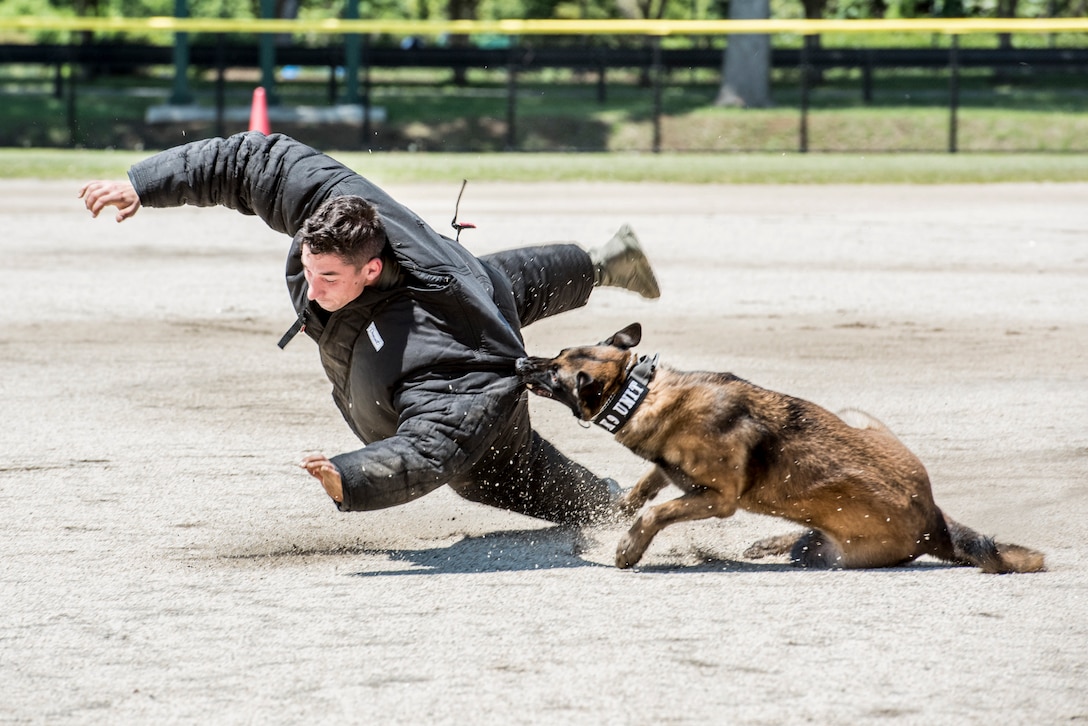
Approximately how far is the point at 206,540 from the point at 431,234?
139 cm

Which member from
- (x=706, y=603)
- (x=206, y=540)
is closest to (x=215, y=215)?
(x=206, y=540)

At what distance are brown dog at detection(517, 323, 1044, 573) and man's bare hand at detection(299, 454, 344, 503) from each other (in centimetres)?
73

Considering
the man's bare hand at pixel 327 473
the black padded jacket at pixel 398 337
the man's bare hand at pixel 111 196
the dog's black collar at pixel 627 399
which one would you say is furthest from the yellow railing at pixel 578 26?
the man's bare hand at pixel 327 473

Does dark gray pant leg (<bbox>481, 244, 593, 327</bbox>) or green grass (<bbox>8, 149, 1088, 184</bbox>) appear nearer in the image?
dark gray pant leg (<bbox>481, 244, 593, 327</bbox>)

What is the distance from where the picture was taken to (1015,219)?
15.1m

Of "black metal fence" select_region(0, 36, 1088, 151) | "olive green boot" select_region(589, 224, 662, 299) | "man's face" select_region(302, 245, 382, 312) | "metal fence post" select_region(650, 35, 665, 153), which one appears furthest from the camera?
"black metal fence" select_region(0, 36, 1088, 151)

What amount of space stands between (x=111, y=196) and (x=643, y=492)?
2226 millimetres

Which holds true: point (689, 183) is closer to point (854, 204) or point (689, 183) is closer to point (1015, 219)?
point (854, 204)

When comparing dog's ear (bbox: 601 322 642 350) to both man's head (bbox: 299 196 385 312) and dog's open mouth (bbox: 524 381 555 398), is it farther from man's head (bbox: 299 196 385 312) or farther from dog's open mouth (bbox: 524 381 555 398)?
man's head (bbox: 299 196 385 312)

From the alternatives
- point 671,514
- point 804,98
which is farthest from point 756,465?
point 804,98

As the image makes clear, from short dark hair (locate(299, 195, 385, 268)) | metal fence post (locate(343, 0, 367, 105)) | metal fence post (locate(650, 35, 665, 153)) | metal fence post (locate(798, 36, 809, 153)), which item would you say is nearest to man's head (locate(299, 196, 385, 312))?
short dark hair (locate(299, 195, 385, 268))

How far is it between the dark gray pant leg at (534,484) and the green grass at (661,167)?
13.7 meters

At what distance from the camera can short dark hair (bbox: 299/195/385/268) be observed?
175 inches

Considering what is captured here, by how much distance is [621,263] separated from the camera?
252 inches
